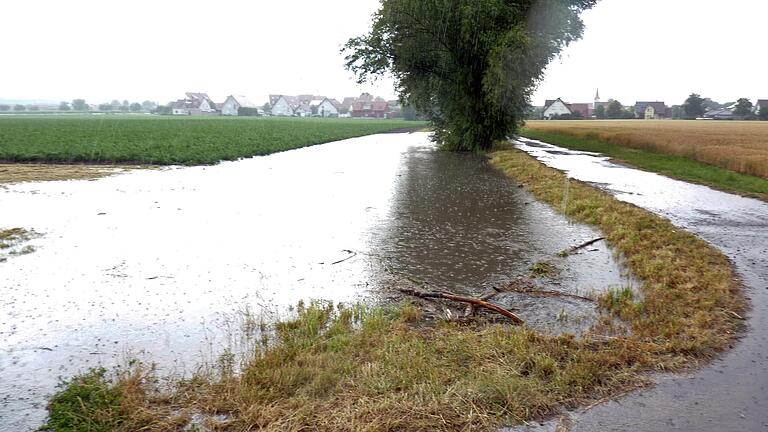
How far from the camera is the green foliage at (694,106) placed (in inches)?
4321

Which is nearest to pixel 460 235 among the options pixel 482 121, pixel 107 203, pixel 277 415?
pixel 277 415

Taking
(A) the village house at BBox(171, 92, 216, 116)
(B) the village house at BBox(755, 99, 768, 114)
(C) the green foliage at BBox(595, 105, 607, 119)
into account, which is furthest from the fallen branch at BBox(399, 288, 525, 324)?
(A) the village house at BBox(171, 92, 216, 116)

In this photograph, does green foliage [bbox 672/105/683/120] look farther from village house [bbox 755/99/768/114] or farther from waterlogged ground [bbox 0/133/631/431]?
waterlogged ground [bbox 0/133/631/431]

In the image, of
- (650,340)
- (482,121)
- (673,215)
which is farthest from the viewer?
(482,121)

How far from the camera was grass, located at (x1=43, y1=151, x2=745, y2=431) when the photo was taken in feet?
12.4

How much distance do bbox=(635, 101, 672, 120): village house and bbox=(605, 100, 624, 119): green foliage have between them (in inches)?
410

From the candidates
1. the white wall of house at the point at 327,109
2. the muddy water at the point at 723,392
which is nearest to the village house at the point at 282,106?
the white wall of house at the point at 327,109

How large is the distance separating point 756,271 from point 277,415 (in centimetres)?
784

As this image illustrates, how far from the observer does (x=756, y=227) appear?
36.6 ft

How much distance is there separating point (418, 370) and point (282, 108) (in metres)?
161

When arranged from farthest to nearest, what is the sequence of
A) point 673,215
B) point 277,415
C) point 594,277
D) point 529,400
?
point 673,215
point 594,277
point 529,400
point 277,415

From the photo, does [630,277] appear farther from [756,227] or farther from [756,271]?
[756,227]

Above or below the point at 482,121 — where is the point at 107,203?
below

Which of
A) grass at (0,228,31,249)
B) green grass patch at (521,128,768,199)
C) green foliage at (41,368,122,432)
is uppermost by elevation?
green grass patch at (521,128,768,199)
